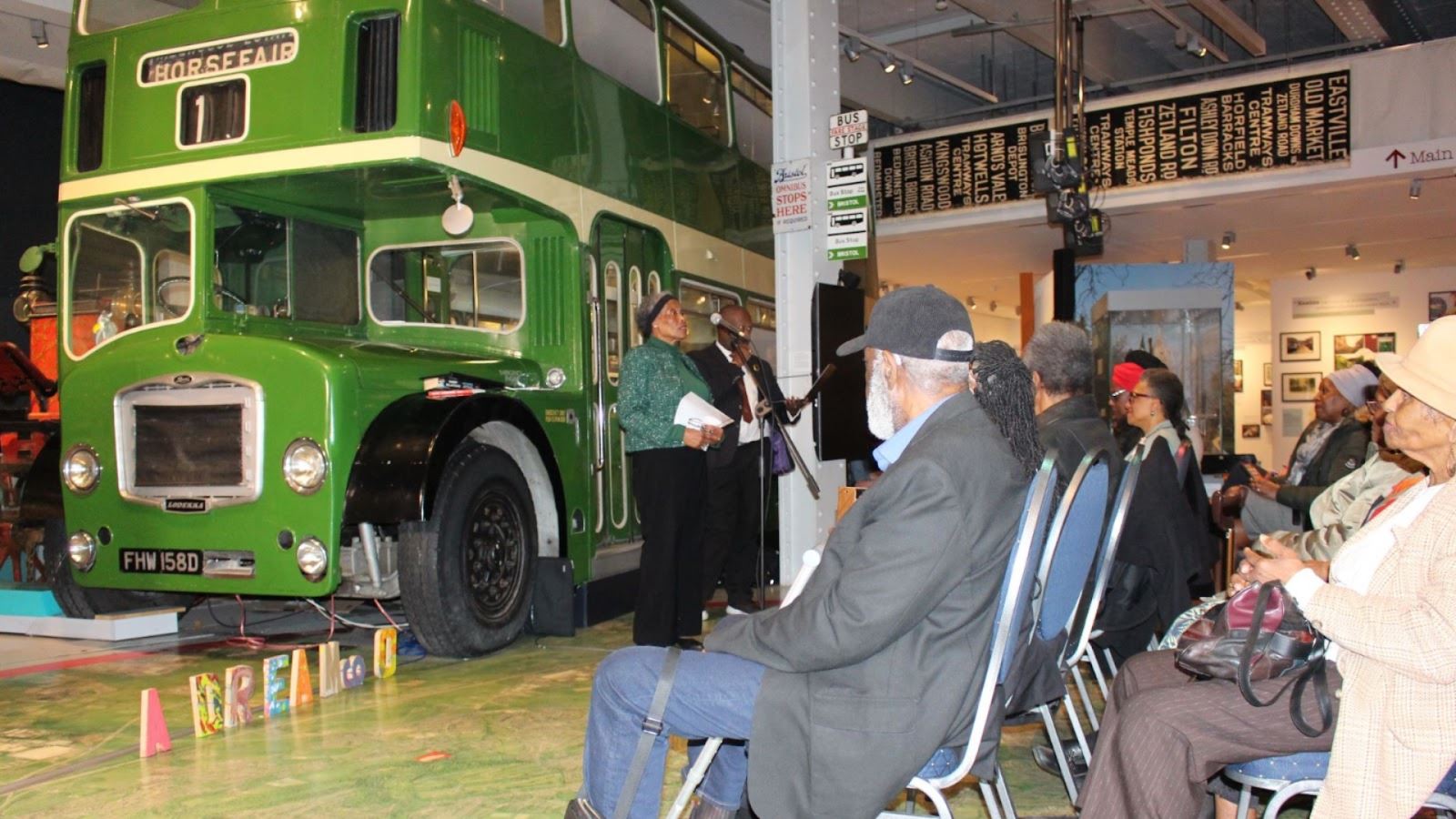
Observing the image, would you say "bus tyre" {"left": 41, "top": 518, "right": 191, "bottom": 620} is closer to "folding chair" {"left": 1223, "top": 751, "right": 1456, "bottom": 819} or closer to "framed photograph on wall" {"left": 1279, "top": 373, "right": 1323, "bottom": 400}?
"folding chair" {"left": 1223, "top": 751, "right": 1456, "bottom": 819}

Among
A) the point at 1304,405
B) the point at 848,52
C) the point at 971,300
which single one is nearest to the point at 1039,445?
the point at 848,52

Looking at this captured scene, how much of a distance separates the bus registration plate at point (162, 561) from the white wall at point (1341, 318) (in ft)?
45.8

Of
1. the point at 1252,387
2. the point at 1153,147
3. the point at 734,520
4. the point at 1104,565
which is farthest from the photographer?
the point at 1252,387

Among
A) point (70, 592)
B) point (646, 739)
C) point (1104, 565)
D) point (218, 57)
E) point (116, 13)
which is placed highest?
point (116, 13)

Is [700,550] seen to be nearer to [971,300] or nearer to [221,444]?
[221,444]

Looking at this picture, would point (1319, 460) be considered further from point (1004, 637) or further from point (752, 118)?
point (752, 118)

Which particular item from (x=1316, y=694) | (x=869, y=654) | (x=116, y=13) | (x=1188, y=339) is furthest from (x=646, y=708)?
(x=1188, y=339)

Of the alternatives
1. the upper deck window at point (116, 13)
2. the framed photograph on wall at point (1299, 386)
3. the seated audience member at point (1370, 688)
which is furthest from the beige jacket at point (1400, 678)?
the framed photograph on wall at point (1299, 386)

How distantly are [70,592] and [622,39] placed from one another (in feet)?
13.8

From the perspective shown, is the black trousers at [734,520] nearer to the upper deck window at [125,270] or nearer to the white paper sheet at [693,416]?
the white paper sheet at [693,416]

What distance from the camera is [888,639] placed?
230 cm

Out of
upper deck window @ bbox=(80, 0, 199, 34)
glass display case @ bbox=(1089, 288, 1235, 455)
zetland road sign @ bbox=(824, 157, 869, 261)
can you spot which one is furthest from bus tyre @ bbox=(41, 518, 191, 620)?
glass display case @ bbox=(1089, 288, 1235, 455)

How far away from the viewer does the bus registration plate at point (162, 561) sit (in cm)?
523

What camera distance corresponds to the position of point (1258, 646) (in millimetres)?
2447
